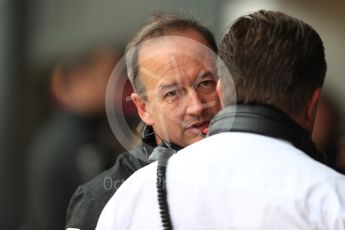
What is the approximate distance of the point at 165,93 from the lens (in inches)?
83.9

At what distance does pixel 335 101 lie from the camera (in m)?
3.28

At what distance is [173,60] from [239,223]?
758 mm

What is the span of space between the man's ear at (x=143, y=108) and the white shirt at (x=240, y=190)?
0.57 m

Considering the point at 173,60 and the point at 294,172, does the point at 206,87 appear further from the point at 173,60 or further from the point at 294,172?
the point at 294,172

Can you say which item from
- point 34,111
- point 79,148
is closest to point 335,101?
point 79,148

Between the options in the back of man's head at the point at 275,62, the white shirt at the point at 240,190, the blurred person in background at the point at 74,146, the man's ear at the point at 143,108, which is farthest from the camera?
the blurred person in background at the point at 74,146

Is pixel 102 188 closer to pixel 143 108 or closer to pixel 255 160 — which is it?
pixel 143 108

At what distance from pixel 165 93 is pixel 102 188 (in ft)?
1.12

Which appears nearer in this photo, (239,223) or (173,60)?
(239,223)

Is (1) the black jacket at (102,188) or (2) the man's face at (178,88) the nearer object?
(2) the man's face at (178,88)

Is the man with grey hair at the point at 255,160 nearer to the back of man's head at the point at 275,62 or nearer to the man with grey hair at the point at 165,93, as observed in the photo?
the back of man's head at the point at 275,62

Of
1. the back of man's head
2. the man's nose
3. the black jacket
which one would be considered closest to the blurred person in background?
the black jacket

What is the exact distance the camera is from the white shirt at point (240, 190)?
1.42 meters

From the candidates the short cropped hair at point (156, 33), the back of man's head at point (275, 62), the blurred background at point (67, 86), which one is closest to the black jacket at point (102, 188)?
the short cropped hair at point (156, 33)
